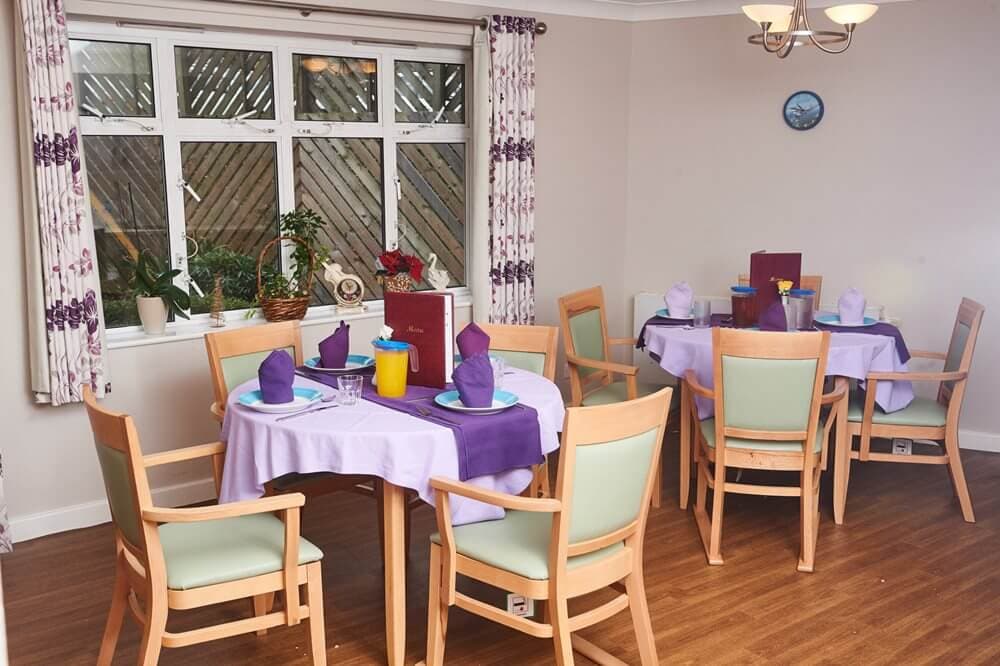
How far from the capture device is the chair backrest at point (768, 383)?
357cm

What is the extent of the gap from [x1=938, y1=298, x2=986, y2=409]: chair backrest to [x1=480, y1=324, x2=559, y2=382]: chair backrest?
5.98 feet

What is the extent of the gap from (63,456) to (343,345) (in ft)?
4.99

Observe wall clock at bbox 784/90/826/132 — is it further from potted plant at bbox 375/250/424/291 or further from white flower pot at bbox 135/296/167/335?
white flower pot at bbox 135/296/167/335

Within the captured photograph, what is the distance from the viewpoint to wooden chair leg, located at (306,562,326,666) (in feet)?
8.84

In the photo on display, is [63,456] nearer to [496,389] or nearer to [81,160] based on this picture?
[81,160]

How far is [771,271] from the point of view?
182 inches

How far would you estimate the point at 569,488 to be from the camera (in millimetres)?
2508

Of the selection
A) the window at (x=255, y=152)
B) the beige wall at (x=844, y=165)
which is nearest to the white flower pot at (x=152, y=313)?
the window at (x=255, y=152)

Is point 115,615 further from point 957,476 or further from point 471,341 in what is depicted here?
point 957,476

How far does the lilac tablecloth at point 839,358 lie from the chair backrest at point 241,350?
1623 millimetres

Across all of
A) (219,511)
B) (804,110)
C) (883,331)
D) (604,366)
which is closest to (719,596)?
(604,366)

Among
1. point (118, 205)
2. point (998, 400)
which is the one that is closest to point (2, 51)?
point (118, 205)

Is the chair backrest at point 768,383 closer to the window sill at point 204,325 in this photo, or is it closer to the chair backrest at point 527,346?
the chair backrest at point 527,346

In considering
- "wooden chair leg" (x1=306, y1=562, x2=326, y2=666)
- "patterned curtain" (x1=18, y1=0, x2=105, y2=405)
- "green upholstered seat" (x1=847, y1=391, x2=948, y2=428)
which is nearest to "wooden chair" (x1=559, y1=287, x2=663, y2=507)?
"green upholstered seat" (x1=847, y1=391, x2=948, y2=428)
